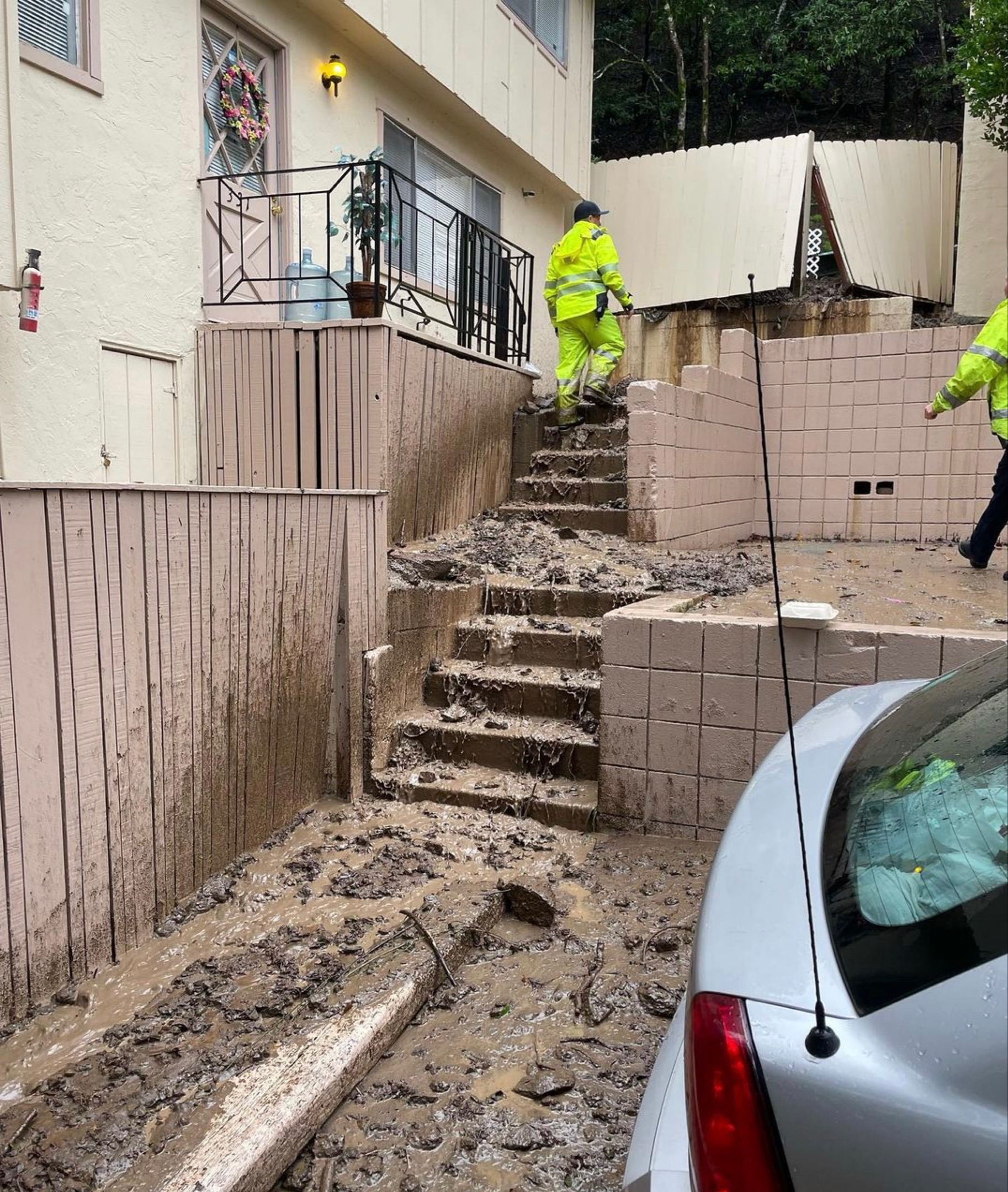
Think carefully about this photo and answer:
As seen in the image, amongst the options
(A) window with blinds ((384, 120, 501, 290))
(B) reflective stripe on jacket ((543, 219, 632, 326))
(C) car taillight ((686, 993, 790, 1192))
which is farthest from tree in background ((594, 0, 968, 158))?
(C) car taillight ((686, 993, 790, 1192))

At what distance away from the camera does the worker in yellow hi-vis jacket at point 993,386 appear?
5066mm

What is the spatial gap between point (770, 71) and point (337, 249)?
1357 centimetres

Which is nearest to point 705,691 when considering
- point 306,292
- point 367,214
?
point 367,214

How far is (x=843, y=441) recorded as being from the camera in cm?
759

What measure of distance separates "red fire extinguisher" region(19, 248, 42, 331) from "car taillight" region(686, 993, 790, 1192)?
4882mm

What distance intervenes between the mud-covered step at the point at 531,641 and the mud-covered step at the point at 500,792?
0.70 meters

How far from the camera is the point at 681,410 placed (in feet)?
20.8

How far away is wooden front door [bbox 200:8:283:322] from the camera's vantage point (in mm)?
6258

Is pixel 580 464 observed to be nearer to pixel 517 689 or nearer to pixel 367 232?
pixel 367 232

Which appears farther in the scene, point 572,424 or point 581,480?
point 572,424

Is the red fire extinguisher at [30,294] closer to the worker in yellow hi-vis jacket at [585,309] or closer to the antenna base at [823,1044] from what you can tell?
the worker in yellow hi-vis jacket at [585,309]

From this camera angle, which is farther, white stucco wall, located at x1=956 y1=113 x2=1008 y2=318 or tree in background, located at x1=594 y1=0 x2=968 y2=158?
tree in background, located at x1=594 y1=0 x2=968 y2=158

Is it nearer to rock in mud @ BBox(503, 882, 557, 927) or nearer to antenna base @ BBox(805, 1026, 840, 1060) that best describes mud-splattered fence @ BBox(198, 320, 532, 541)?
rock in mud @ BBox(503, 882, 557, 927)

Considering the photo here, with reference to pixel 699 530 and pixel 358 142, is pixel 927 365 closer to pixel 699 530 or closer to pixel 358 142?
pixel 699 530
